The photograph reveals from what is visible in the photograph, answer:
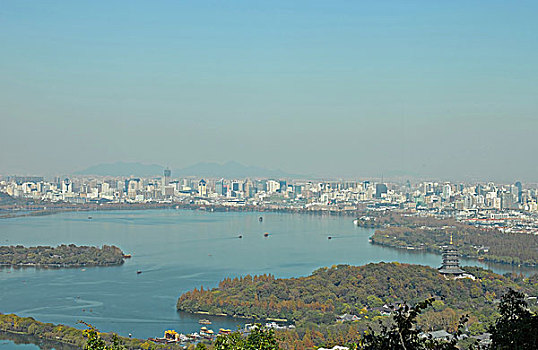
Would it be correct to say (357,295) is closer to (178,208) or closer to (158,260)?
(158,260)

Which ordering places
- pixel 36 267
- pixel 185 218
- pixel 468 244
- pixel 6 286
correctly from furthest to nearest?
pixel 185 218, pixel 468 244, pixel 36 267, pixel 6 286

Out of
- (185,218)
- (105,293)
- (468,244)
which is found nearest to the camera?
(105,293)

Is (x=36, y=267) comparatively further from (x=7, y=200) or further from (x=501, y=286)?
(x=7, y=200)

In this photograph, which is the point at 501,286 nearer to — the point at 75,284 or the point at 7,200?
the point at 75,284

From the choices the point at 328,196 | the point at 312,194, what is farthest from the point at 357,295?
the point at 312,194

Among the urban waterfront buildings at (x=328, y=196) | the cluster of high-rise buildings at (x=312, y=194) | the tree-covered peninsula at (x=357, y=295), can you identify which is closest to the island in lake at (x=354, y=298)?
the tree-covered peninsula at (x=357, y=295)

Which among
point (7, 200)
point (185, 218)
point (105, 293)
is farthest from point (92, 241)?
point (7, 200)

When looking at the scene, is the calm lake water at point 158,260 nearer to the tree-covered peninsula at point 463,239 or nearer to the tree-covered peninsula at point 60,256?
the tree-covered peninsula at point 60,256

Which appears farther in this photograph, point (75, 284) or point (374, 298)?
point (75, 284)

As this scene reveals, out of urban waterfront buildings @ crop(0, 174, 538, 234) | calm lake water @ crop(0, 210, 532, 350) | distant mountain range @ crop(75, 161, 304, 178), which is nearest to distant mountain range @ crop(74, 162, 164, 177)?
distant mountain range @ crop(75, 161, 304, 178)
